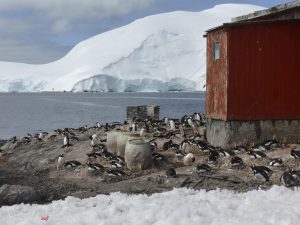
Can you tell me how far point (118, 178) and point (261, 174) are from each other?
5055 millimetres

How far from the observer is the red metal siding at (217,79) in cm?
2090

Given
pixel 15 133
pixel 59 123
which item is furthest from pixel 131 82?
pixel 15 133

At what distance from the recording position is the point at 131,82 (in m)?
183

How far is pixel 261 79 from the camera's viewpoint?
68.1 feet

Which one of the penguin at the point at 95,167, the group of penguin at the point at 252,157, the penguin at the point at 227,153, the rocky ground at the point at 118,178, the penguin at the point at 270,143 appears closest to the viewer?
the group of penguin at the point at 252,157

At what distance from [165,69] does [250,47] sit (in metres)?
176

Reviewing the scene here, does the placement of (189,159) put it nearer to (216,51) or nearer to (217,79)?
(217,79)

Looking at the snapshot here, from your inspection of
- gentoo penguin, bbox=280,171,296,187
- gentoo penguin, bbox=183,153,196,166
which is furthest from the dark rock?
gentoo penguin, bbox=280,171,296,187

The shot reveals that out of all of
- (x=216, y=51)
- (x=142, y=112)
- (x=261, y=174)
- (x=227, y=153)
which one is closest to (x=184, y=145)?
(x=227, y=153)

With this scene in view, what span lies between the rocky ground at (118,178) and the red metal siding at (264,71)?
1696 mm

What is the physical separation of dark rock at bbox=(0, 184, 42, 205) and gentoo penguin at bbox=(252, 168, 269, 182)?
657 centimetres

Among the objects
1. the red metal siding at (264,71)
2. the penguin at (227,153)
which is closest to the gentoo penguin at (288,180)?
the penguin at (227,153)

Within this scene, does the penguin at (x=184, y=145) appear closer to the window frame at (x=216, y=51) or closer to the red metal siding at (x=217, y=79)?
the red metal siding at (x=217, y=79)

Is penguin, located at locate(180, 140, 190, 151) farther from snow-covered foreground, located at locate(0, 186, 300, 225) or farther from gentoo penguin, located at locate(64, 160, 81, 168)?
snow-covered foreground, located at locate(0, 186, 300, 225)
